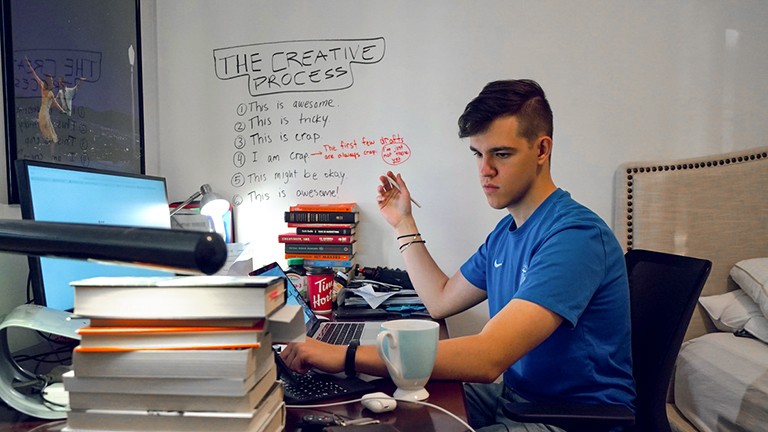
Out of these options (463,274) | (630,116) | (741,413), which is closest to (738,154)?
(630,116)

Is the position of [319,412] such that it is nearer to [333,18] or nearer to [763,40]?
[333,18]

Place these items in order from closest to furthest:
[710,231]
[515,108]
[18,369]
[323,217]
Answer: [18,369]
[515,108]
[710,231]
[323,217]

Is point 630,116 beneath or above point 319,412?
above

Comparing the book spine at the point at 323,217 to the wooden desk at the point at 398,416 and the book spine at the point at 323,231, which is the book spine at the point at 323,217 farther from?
the wooden desk at the point at 398,416

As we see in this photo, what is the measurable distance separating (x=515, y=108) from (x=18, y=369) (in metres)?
1.13

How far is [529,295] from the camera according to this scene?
104 centimetres

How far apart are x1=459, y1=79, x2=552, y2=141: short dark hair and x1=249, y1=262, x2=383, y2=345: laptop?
1.89ft

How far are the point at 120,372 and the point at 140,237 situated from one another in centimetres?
18

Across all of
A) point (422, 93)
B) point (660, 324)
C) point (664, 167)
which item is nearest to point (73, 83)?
point (422, 93)

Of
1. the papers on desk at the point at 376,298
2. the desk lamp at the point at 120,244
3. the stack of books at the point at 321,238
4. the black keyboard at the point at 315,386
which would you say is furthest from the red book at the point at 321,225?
the desk lamp at the point at 120,244

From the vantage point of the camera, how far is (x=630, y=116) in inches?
73.2

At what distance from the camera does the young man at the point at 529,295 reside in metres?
0.99

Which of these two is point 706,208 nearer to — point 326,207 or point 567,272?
point 567,272

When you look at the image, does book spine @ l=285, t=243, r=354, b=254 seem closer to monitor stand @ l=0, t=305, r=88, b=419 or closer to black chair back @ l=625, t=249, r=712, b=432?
black chair back @ l=625, t=249, r=712, b=432
